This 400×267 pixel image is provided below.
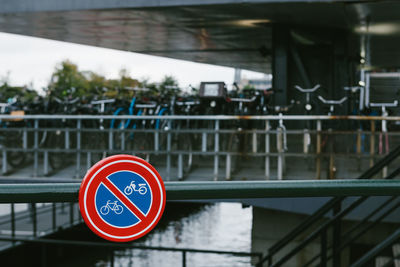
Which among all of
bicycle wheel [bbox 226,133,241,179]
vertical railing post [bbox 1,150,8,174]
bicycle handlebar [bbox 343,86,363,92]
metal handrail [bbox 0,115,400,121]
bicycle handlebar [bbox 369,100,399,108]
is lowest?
vertical railing post [bbox 1,150,8,174]

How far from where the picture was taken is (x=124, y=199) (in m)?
1.42

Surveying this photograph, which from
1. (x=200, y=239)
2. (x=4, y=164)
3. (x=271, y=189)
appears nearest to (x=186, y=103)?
(x=4, y=164)

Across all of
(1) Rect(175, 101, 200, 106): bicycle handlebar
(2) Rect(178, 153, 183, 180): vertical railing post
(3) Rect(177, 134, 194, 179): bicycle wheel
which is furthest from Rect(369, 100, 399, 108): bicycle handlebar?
(1) Rect(175, 101, 200, 106): bicycle handlebar

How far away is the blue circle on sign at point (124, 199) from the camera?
1.41 m

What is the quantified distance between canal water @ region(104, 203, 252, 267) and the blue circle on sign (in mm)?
9025

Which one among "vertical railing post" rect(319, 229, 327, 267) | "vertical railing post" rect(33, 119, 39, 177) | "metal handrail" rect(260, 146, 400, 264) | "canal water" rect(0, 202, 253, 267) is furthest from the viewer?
"canal water" rect(0, 202, 253, 267)

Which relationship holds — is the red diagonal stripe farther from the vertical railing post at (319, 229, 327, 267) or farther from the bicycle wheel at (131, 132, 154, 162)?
the bicycle wheel at (131, 132, 154, 162)

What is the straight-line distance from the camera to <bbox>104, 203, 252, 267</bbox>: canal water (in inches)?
497

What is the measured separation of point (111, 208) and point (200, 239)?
16.3 m

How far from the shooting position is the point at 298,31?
1335cm

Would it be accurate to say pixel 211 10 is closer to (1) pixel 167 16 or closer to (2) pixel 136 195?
(1) pixel 167 16

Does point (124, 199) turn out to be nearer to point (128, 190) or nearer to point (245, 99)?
point (128, 190)

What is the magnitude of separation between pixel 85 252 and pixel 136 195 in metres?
15.4

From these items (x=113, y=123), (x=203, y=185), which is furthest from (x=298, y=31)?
(x=203, y=185)
